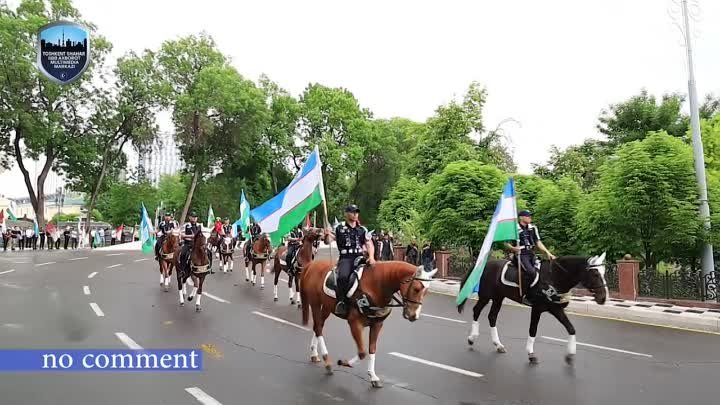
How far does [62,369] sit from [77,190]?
46.0 meters

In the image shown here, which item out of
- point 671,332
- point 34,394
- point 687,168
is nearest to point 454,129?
point 687,168

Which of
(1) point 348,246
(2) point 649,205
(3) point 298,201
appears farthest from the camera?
(2) point 649,205

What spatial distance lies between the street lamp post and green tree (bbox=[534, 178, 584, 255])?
464 cm

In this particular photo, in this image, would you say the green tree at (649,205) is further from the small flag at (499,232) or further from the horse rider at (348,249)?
the horse rider at (348,249)

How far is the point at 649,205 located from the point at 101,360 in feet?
47.8

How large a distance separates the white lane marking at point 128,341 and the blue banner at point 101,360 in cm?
23

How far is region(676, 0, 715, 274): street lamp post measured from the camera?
50.2 ft

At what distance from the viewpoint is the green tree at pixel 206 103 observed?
49.3 metres

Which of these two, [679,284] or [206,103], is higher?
[206,103]

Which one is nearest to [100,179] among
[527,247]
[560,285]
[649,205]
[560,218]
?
[560,218]

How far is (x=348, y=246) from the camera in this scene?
835cm

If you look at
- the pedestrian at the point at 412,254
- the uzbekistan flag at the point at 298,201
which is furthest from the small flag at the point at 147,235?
the uzbekistan flag at the point at 298,201

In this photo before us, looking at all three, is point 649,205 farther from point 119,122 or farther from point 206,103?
point 119,122

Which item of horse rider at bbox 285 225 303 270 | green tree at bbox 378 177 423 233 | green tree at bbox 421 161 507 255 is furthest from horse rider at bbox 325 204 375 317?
green tree at bbox 378 177 423 233
